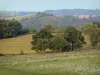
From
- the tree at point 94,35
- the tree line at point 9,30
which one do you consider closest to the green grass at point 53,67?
the tree at point 94,35

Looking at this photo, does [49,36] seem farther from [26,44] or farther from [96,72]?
[96,72]

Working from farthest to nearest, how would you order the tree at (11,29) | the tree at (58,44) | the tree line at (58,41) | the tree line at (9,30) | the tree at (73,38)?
the tree at (11,29)
the tree line at (9,30)
the tree at (73,38)
the tree line at (58,41)
the tree at (58,44)

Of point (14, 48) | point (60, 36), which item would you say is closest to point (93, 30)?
point (60, 36)

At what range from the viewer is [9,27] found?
88812 millimetres

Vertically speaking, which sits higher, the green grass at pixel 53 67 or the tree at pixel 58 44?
the green grass at pixel 53 67

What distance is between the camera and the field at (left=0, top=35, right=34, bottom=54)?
239 ft

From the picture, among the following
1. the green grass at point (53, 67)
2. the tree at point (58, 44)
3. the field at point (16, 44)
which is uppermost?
the green grass at point (53, 67)

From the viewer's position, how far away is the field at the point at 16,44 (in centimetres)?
7275

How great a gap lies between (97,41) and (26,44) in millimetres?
21259

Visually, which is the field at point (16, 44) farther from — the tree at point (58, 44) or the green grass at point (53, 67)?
the green grass at point (53, 67)

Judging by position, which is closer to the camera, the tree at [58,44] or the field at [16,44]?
the tree at [58,44]

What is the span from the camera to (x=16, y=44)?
8112 cm

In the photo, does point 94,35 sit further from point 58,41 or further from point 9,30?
point 9,30

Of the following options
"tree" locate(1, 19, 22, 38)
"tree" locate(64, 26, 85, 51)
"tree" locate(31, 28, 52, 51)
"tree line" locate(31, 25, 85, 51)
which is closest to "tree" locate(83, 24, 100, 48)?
"tree line" locate(31, 25, 85, 51)
